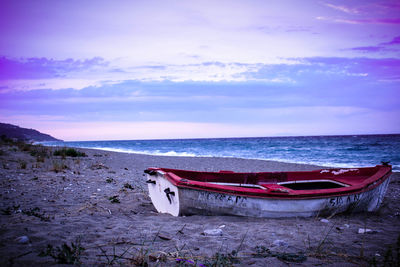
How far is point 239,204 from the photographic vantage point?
4.73m

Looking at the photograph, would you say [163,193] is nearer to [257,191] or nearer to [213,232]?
[213,232]

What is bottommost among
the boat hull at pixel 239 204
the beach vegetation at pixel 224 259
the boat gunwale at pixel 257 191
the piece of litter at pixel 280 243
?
the piece of litter at pixel 280 243

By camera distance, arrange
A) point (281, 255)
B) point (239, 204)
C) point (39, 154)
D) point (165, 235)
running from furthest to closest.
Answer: point (39, 154) < point (239, 204) < point (165, 235) < point (281, 255)

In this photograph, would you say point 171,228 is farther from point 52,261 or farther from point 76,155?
point 76,155

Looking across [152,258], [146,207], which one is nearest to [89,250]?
[152,258]

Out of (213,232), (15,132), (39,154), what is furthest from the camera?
(15,132)

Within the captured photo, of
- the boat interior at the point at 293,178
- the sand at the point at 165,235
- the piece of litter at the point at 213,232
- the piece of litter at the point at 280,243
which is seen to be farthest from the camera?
the boat interior at the point at 293,178

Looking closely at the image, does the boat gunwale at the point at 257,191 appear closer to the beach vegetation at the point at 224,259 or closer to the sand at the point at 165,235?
the sand at the point at 165,235

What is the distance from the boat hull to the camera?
15.3 ft

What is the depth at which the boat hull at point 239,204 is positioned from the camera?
465 centimetres

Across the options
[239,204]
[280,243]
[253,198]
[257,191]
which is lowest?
[280,243]

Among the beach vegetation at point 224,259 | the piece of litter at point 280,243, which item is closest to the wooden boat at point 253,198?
the piece of litter at point 280,243

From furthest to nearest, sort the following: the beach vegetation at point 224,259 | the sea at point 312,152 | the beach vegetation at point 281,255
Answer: the sea at point 312,152 < the beach vegetation at point 281,255 < the beach vegetation at point 224,259

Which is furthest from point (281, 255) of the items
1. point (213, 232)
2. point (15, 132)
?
point (15, 132)
